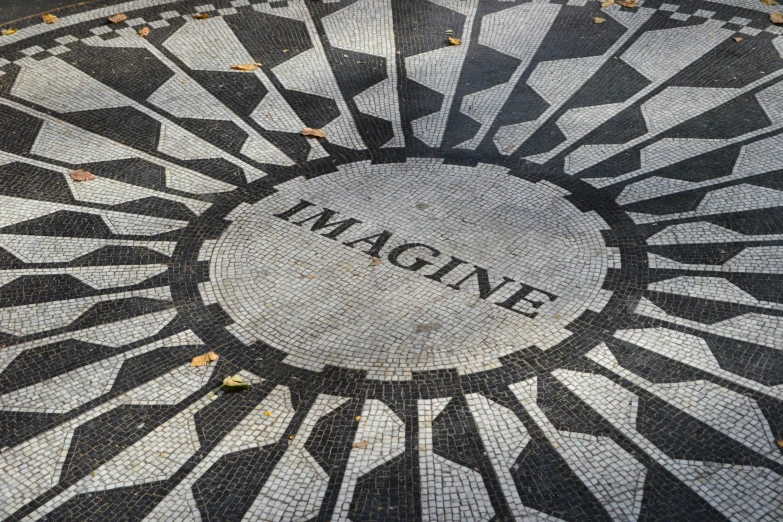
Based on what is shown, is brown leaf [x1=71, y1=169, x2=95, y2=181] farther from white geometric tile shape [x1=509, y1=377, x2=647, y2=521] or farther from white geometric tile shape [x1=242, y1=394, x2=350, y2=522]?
white geometric tile shape [x1=509, y1=377, x2=647, y2=521]

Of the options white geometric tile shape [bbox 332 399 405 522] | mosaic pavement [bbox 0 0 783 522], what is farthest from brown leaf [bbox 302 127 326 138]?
white geometric tile shape [bbox 332 399 405 522]

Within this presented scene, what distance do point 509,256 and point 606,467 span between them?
2.82 metres

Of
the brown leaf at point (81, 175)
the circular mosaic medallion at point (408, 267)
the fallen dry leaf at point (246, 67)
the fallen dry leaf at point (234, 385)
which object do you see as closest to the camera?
the fallen dry leaf at point (234, 385)

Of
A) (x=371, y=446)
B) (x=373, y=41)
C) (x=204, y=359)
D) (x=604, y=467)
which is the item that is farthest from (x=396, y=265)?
(x=373, y=41)

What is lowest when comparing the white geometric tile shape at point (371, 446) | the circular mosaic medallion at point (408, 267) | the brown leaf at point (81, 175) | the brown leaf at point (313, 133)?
the white geometric tile shape at point (371, 446)

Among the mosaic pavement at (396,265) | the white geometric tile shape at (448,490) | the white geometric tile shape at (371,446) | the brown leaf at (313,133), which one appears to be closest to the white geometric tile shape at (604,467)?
the mosaic pavement at (396,265)

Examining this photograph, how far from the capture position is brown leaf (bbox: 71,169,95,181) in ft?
32.3

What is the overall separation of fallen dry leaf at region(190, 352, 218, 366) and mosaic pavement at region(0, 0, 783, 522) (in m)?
0.10

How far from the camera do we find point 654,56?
1200cm

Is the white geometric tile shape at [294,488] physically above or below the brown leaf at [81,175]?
below

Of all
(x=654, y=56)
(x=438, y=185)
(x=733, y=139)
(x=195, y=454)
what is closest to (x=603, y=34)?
(x=654, y=56)

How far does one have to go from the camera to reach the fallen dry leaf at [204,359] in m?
7.40

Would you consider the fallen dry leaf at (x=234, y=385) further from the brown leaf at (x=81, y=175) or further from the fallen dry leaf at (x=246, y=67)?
the fallen dry leaf at (x=246, y=67)

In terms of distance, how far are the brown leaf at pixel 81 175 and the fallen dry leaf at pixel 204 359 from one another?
3580mm
